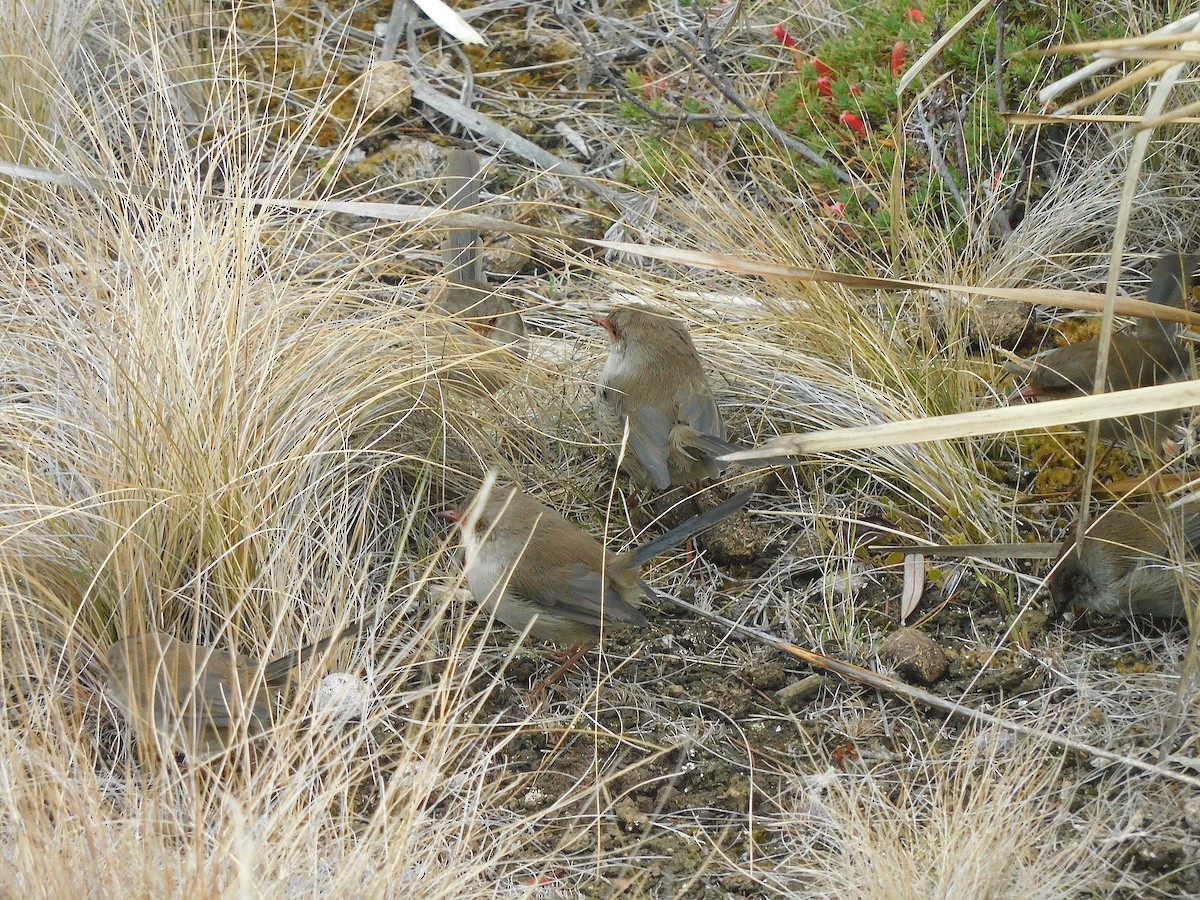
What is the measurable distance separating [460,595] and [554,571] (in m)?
0.55

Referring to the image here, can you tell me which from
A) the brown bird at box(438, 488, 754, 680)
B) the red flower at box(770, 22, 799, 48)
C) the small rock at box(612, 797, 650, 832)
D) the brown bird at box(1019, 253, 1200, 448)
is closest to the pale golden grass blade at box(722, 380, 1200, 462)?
the brown bird at box(438, 488, 754, 680)

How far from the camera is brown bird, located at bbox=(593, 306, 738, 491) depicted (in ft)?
14.1

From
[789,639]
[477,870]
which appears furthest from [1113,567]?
[477,870]

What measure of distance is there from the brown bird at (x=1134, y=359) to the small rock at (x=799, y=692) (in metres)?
1.19

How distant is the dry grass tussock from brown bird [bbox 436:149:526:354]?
187 mm

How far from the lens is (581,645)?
13.2 ft

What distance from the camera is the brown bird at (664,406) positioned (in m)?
4.31

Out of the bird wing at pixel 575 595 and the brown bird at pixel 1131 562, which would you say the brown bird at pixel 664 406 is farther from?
the brown bird at pixel 1131 562

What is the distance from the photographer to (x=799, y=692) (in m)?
3.85

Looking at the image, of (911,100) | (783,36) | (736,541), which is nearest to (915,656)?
(736,541)

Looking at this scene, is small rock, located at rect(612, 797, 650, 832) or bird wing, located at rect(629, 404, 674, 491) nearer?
small rock, located at rect(612, 797, 650, 832)

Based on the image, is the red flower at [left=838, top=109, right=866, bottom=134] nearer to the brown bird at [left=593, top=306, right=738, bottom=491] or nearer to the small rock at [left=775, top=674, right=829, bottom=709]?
the brown bird at [left=593, top=306, right=738, bottom=491]

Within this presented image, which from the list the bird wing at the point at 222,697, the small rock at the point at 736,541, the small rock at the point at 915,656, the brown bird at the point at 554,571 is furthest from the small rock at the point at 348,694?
the small rock at the point at 915,656

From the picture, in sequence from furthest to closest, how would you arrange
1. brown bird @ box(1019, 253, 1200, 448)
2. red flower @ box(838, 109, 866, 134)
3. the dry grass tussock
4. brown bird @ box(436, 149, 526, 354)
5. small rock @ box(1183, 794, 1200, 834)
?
red flower @ box(838, 109, 866, 134) < brown bird @ box(436, 149, 526, 354) < brown bird @ box(1019, 253, 1200, 448) < small rock @ box(1183, 794, 1200, 834) < the dry grass tussock
